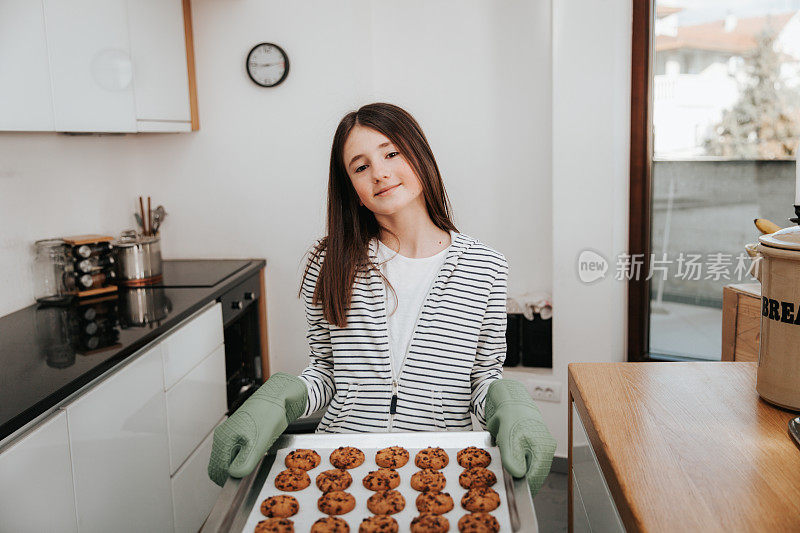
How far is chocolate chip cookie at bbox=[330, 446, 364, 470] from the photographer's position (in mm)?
1146

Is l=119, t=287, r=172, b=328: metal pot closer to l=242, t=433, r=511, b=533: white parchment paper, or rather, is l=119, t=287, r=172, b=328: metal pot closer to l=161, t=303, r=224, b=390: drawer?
l=161, t=303, r=224, b=390: drawer

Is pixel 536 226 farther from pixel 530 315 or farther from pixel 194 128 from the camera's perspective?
pixel 194 128

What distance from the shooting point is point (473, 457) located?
1143mm

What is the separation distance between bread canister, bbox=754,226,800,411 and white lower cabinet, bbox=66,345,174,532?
1.43 meters

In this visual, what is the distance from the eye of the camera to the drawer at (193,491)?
215 centimetres

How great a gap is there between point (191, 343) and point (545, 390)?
1.50m

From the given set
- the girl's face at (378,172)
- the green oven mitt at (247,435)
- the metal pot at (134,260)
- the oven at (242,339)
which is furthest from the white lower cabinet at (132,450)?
the girl's face at (378,172)

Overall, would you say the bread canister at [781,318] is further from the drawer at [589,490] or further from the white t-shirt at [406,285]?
the white t-shirt at [406,285]

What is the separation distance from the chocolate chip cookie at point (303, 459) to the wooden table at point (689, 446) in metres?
0.47

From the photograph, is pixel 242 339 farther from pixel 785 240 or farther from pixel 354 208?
pixel 785 240

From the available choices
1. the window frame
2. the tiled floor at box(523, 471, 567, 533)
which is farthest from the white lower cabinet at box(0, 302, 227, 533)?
the window frame

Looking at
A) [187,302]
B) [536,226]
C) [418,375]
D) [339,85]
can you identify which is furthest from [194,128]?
[418,375]

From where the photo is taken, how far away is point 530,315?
2.94 meters

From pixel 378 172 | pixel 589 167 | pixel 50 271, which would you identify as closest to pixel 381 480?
pixel 378 172
